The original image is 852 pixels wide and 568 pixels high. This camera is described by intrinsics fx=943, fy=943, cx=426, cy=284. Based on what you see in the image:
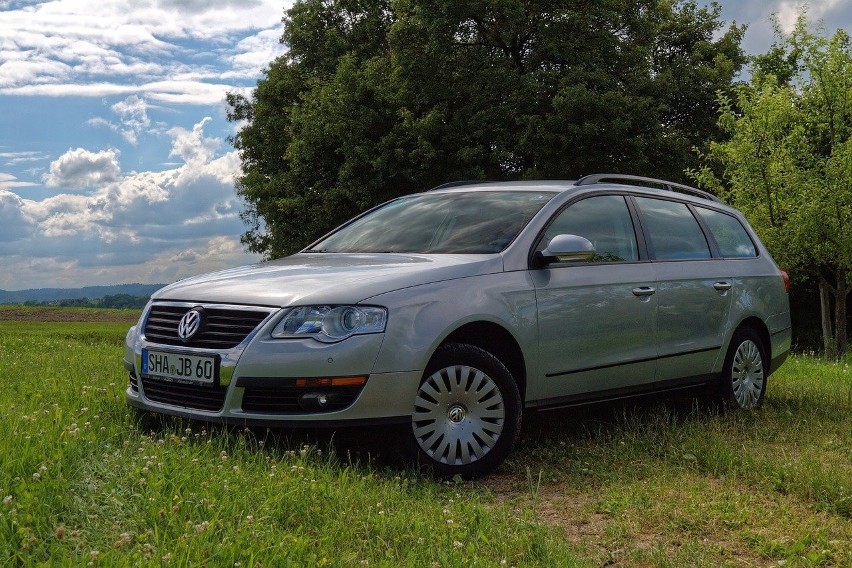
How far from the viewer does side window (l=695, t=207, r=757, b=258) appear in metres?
8.09

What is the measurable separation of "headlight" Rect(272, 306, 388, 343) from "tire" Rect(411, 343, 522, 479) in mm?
470

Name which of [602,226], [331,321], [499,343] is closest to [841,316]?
[602,226]

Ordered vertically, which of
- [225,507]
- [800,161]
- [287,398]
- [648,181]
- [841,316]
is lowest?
[841,316]

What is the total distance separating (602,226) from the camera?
6.80m

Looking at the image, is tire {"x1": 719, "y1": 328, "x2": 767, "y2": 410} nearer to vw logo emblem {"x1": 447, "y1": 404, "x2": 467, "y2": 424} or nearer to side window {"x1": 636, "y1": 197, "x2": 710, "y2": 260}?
side window {"x1": 636, "y1": 197, "x2": 710, "y2": 260}

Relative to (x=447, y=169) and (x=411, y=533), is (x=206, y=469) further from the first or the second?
(x=447, y=169)

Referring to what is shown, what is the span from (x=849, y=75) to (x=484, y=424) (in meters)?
19.9

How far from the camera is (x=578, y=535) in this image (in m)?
4.66

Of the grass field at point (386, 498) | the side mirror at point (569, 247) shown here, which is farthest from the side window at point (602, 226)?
the grass field at point (386, 498)

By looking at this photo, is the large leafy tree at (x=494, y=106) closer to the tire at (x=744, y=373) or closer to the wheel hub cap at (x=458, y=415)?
the tire at (x=744, y=373)

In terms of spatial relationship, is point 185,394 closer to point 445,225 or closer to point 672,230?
point 445,225

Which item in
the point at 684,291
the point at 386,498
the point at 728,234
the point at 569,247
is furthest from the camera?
the point at 728,234

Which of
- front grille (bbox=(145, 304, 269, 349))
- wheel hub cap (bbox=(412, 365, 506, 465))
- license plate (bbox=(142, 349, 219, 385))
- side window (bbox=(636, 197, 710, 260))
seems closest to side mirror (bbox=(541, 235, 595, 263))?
wheel hub cap (bbox=(412, 365, 506, 465))

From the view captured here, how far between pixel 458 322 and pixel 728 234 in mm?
3885
